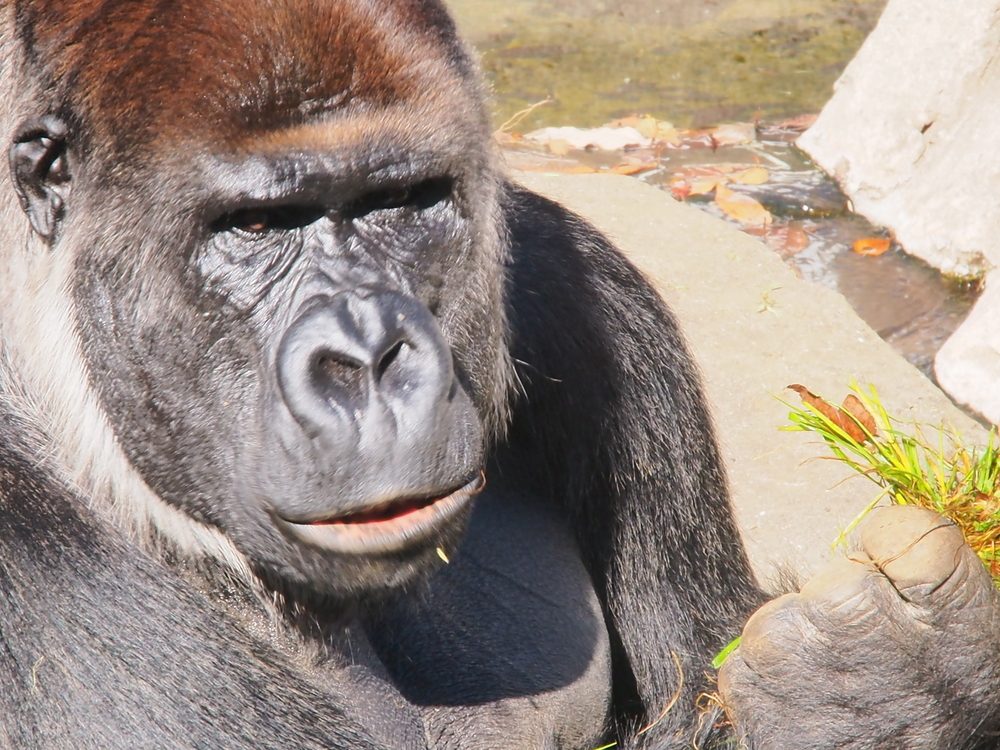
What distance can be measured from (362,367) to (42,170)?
33.8 inches

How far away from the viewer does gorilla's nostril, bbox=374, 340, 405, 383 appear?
269 centimetres

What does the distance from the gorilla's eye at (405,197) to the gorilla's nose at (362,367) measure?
32 centimetres

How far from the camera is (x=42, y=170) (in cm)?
286

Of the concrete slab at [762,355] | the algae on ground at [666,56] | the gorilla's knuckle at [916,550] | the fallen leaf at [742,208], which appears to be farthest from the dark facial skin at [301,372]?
the algae on ground at [666,56]

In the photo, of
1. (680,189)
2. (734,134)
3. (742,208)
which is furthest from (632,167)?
(742,208)

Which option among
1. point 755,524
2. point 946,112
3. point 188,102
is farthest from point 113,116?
Answer: point 946,112

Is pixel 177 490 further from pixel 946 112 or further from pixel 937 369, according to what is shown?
pixel 946 112

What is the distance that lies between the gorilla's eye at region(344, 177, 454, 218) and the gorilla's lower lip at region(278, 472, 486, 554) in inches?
28.0

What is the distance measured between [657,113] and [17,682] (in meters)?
8.48

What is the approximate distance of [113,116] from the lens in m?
2.79

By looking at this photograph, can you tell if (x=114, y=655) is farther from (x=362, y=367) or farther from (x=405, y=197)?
(x=405, y=197)

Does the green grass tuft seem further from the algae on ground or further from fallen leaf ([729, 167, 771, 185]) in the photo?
the algae on ground

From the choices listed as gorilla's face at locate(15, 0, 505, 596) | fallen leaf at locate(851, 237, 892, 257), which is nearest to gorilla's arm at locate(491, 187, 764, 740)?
gorilla's face at locate(15, 0, 505, 596)

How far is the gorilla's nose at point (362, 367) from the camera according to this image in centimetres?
267
